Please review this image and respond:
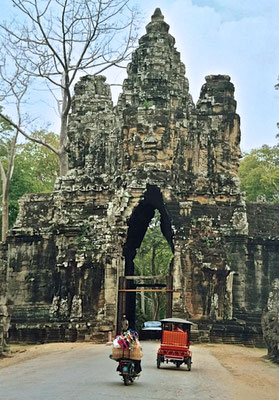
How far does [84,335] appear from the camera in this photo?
23.9m

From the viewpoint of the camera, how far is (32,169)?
4469cm

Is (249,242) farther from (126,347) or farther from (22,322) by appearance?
(126,347)

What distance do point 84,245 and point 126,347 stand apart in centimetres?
1327

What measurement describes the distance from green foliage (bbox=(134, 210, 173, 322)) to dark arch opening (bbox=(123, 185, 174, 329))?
502 inches

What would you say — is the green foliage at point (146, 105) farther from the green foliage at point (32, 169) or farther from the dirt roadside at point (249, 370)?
the green foliage at point (32, 169)

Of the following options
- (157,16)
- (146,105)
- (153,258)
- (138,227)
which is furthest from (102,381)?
(153,258)

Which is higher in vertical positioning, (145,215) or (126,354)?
(145,215)

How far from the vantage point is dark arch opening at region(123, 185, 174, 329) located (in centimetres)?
2647

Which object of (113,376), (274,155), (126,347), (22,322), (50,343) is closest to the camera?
(126,347)

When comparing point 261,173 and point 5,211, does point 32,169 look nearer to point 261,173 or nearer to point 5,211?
point 5,211

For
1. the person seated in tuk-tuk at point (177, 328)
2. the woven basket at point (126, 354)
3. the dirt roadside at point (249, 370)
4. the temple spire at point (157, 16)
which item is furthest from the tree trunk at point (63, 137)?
the woven basket at point (126, 354)

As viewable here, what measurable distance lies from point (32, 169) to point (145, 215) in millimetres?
17612

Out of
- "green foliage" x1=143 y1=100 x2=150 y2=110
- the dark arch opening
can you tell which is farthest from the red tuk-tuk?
"green foliage" x1=143 y1=100 x2=150 y2=110

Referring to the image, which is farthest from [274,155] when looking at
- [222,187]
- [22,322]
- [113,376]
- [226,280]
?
[113,376]
